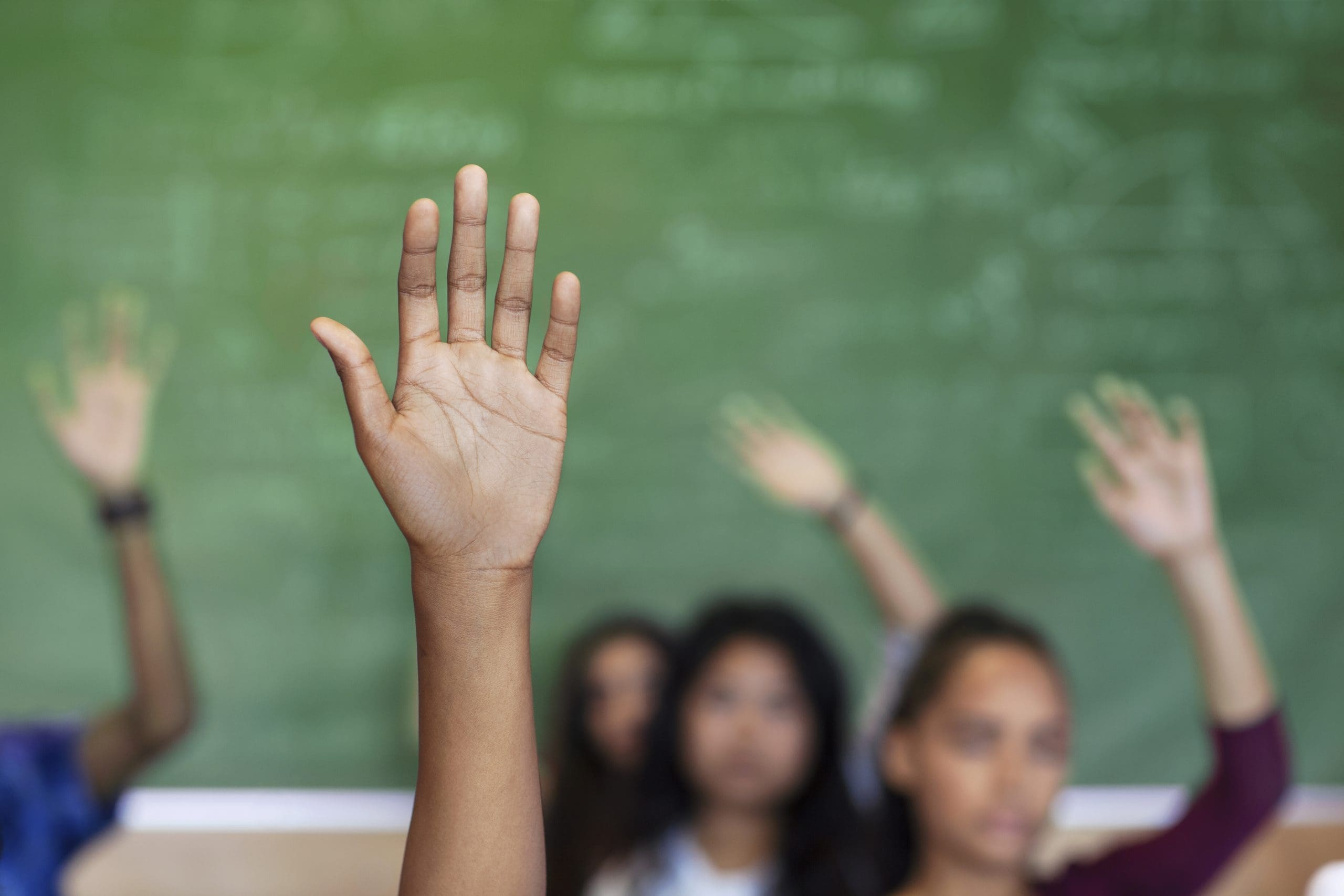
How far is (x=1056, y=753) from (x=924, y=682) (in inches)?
8.3

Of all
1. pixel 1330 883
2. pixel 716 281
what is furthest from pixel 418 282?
pixel 716 281

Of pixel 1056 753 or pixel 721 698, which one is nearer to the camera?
pixel 1056 753

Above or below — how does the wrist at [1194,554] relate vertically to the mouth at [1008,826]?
above

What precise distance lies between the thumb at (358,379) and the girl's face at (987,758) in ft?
3.45

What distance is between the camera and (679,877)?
1893 millimetres

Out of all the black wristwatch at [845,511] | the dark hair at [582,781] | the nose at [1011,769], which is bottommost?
the dark hair at [582,781]

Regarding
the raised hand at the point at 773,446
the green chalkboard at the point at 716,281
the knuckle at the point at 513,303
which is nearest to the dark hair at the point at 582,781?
the green chalkboard at the point at 716,281

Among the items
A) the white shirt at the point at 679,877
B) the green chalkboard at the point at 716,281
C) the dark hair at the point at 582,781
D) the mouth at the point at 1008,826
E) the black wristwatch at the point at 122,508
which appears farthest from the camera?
the green chalkboard at the point at 716,281

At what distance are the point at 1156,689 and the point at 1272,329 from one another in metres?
0.78

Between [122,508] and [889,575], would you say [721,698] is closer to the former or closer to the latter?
[889,575]

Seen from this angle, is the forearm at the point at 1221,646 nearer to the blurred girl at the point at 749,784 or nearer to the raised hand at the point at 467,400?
the blurred girl at the point at 749,784

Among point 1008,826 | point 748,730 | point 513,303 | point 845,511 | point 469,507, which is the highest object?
point 513,303

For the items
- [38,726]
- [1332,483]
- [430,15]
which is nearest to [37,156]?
[430,15]

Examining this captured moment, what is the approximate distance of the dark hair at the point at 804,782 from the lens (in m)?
1.87
